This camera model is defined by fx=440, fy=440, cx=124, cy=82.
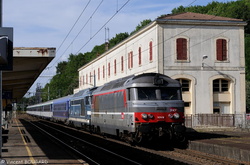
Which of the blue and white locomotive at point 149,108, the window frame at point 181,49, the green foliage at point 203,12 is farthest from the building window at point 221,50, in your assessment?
the green foliage at point 203,12

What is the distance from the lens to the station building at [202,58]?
40344 millimetres

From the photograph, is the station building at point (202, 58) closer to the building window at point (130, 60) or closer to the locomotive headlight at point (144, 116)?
the building window at point (130, 60)

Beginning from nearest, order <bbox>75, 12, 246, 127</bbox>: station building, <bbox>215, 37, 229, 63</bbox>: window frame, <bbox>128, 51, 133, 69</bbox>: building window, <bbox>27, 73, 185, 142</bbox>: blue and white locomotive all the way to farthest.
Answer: <bbox>27, 73, 185, 142</bbox>: blue and white locomotive, <bbox>75, 12, 246, 127</bbox>: station building, <bbox>215, 37, 229, 63</bbox>: window frame, <bbox>128, 51, 133, 69</bbox>: building window

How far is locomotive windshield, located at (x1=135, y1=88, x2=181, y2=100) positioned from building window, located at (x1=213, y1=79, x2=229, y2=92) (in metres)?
23.1

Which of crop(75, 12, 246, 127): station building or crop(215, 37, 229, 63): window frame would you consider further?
crop(215, 37, 229, 63): window frame

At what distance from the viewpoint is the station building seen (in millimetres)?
40344

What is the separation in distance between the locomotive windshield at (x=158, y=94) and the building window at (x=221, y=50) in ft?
76.5

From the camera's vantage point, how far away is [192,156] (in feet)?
53.3

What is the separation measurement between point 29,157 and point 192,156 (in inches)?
234

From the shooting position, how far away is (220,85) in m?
41.5

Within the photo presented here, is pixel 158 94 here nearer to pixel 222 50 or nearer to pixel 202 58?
pixel 202 58

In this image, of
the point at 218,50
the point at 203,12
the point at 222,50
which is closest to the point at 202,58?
the point at 218,50

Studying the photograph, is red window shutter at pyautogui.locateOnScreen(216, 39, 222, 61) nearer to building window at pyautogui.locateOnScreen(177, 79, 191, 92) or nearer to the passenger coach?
building window at pyautogui.locateOnScreen(177, 79, 191, 92)

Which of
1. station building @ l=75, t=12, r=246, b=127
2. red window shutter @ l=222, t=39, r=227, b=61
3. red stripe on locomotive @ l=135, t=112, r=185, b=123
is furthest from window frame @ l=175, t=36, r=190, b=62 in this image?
red stripe on locomotive @ l=135, t=112, r=185, b=123
